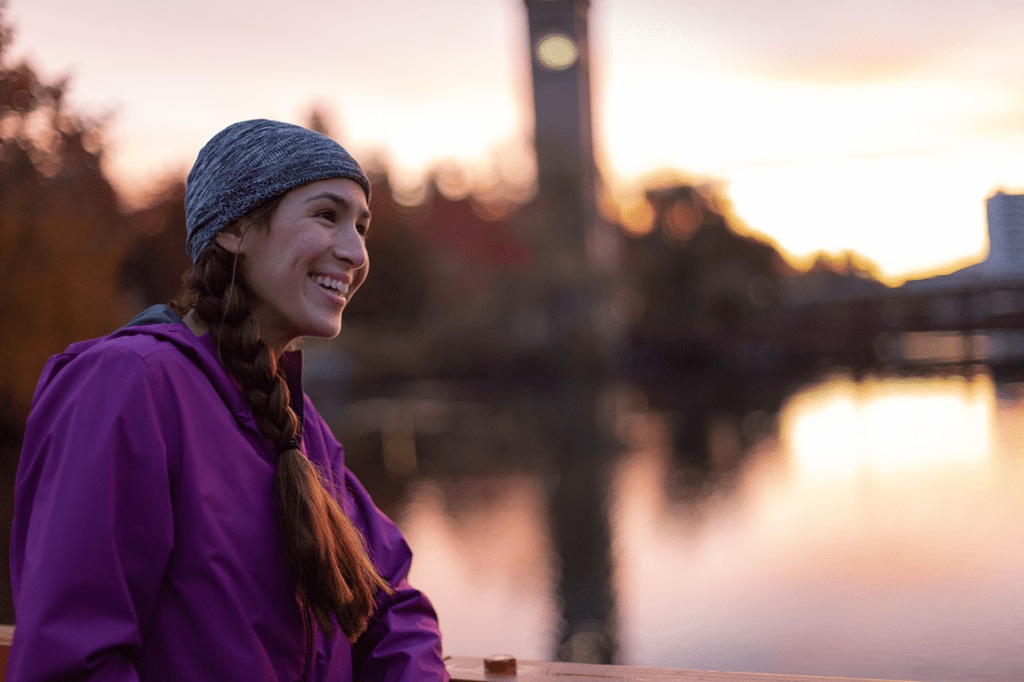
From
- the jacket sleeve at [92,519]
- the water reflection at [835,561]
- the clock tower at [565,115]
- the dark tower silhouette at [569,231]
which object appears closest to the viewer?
the jacket sleeve at [92,519]

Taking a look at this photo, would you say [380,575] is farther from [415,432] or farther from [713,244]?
[713,244]

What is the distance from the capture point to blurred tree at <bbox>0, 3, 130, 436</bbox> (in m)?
8.69

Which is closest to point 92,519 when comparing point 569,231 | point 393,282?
point 569,231

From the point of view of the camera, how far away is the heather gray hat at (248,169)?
1.28 m

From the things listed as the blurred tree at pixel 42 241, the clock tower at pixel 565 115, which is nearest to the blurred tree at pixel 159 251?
the clock tower at pixel 565 115

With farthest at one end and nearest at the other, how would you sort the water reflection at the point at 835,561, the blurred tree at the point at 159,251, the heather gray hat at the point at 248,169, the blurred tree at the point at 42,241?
the blurred tree at the point at 159,251
the blurred tree at the point at 42,241
the water reflection at the point at 835,561
the heather gray hat at the point at 248,169

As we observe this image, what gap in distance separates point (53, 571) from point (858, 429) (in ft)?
48.8

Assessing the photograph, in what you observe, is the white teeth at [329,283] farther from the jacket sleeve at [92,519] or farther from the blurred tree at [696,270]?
the blurred tree at [696,270]

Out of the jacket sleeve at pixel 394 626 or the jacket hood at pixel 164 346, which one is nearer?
the jacket hood at pixel 164 346

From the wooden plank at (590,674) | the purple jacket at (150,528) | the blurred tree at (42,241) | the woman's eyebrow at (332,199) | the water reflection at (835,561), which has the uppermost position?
the blurred tree at (42,241)

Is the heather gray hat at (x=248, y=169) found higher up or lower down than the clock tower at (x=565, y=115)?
lower down

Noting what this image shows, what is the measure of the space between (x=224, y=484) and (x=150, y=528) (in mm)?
106

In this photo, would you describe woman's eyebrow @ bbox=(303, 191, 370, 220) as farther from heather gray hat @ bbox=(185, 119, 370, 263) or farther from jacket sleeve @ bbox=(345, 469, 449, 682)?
jacket sleeve @ bbox=(345, 469, 449, 682)

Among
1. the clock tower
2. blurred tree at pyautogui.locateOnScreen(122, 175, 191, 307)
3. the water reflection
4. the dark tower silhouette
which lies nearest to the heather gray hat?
the water reflection
